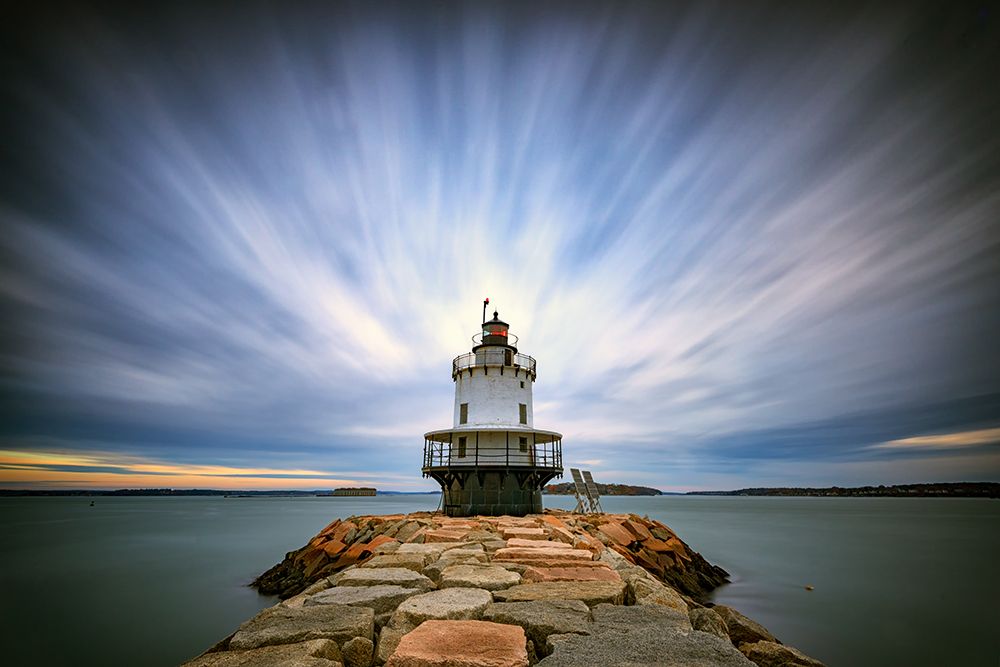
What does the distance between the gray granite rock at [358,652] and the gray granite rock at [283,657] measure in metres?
0.06

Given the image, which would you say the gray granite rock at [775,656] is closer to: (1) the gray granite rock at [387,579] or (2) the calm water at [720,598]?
(1) the gray granite rock at [387,579]

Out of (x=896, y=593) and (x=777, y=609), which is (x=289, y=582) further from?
(x=896, y=593)

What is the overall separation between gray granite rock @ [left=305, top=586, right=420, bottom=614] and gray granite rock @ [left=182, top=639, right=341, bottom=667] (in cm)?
106

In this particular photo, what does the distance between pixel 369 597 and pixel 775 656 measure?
3698 millimetres

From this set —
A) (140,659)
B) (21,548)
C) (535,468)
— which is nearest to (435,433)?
(535,468)

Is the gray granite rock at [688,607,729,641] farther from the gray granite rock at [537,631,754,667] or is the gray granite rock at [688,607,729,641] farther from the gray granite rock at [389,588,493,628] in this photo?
the gray granite rock at [389,588,493,628]

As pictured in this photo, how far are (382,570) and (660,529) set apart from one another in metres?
15.0

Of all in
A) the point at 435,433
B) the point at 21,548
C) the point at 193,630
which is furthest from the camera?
the point at 21,548

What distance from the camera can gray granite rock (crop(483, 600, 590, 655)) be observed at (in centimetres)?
346

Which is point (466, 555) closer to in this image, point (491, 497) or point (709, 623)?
point (709, 623)

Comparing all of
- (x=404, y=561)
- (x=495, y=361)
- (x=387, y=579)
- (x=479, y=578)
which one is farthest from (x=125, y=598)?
(x=479, y=578)

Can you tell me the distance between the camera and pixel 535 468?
55.3 ft

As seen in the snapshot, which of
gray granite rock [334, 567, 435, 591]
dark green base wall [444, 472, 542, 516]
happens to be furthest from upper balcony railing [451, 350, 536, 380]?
gray granite rock [334, 567, 435, 591]

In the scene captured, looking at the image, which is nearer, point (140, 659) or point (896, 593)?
point (140, 659)
